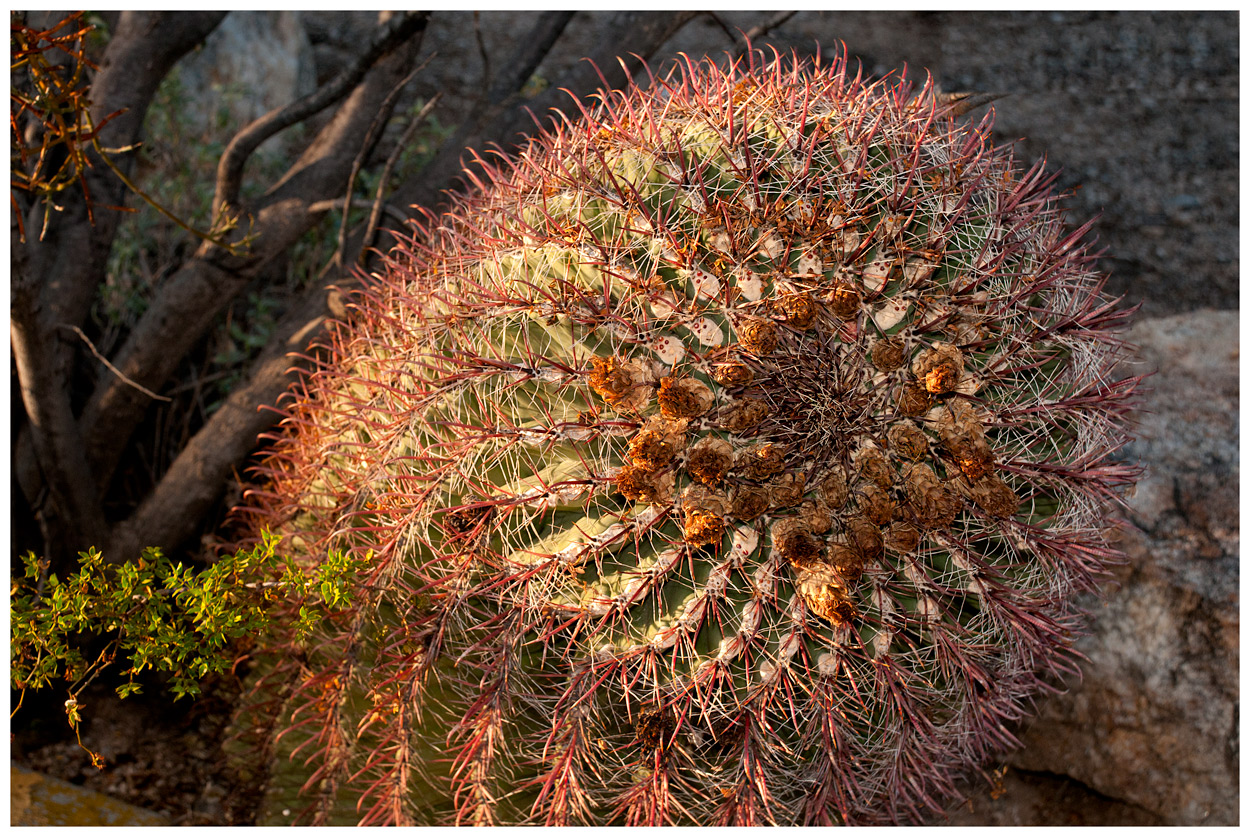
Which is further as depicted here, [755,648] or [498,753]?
[498,753]

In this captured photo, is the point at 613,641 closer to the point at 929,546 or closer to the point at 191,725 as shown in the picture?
the point at 929,546

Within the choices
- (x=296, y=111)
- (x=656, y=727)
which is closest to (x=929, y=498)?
(x=656, y=727)

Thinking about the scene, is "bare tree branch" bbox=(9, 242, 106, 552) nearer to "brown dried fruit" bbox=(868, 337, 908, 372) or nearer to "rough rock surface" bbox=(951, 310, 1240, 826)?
"brown dried fruit" bbox=(868, 337, 908, 372)

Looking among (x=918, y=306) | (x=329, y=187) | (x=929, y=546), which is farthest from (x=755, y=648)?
(x=329, y=187)

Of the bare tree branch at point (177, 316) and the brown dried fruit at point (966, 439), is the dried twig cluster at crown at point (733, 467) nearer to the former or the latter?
the brown dried fruit at point (966, 439)

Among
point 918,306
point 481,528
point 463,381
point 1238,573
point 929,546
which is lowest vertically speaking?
point 1238,573

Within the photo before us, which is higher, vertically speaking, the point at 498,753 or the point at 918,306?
the point at 918,306

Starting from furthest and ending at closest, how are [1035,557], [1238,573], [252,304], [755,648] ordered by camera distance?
1. [252,304]
2. [1238,573]
3. [1035,557]
4. [755,648]

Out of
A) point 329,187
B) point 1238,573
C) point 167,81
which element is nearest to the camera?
point 1238,573
